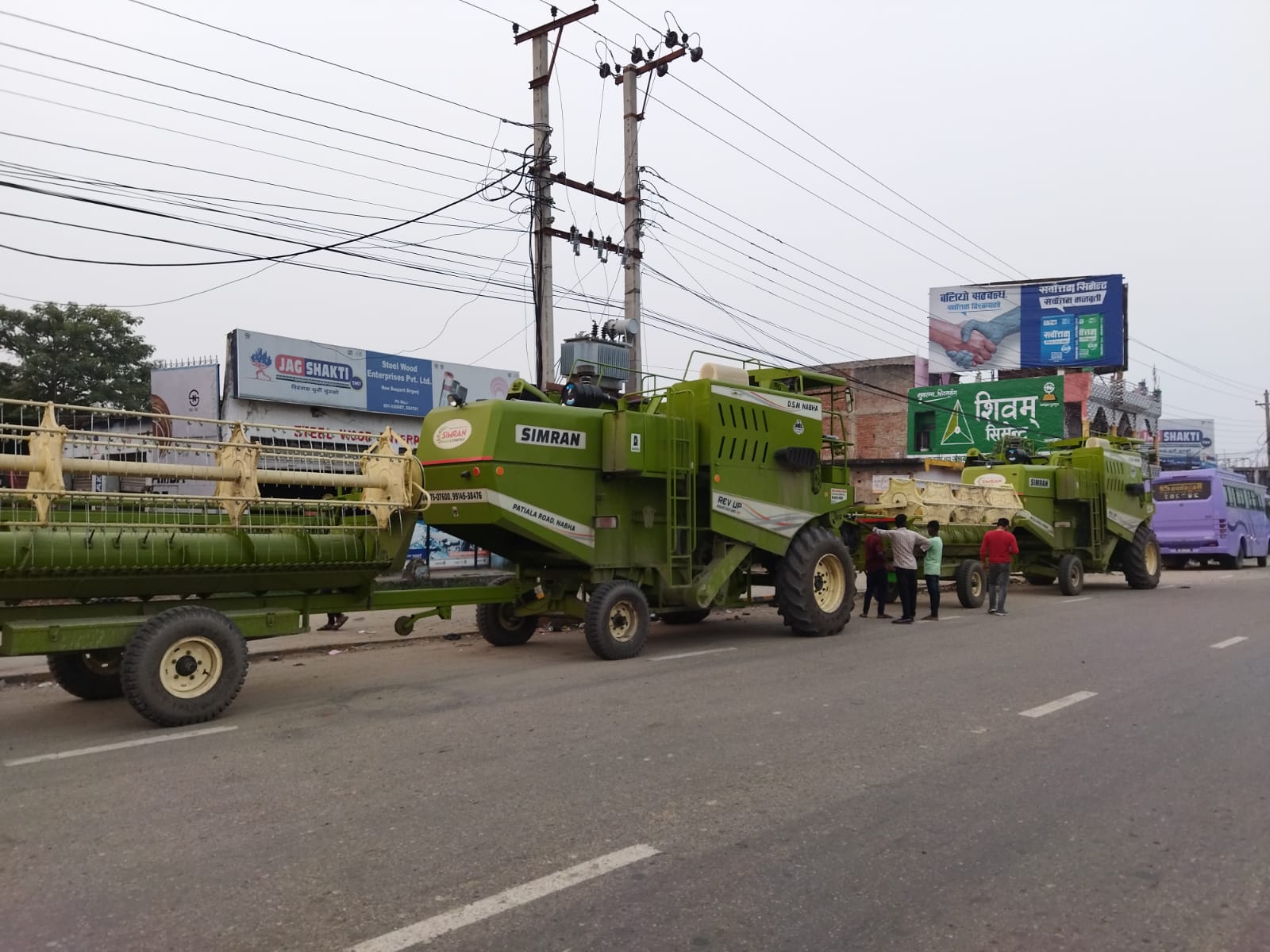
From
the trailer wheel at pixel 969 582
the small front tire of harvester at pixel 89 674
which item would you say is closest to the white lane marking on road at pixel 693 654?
the small front tire of harvester at pixel 89 674

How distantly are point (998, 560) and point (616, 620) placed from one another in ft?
24.1

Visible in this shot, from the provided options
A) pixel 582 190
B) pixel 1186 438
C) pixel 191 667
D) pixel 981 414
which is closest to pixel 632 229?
pixel 582 190

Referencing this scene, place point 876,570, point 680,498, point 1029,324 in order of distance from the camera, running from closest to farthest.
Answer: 1. point 680,498
2. point 876,570
3. point 1029,324

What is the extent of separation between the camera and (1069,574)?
60.0ft

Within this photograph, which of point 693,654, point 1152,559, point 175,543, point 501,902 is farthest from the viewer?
point 1152,559

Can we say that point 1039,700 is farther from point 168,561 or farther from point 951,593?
point 951,593

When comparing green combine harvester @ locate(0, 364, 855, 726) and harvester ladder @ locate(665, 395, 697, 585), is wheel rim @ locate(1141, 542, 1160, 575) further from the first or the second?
harvester ladder @ locate(665, 395, 697, 585)

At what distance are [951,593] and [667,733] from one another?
1496 cm

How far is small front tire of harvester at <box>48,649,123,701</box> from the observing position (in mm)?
7972

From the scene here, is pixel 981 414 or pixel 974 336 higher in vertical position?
pixel 974 336

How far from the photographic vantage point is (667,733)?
6609 millimetres

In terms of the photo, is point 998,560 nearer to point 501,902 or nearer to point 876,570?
point 876,570

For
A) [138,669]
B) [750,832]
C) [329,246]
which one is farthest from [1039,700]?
[329,246]

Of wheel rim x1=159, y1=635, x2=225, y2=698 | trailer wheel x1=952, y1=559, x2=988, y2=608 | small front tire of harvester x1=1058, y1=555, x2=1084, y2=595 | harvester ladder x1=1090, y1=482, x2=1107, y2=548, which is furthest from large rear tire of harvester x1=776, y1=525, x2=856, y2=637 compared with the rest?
harvester ladder x1=1090, y1=482, x2=1107, y2=548
